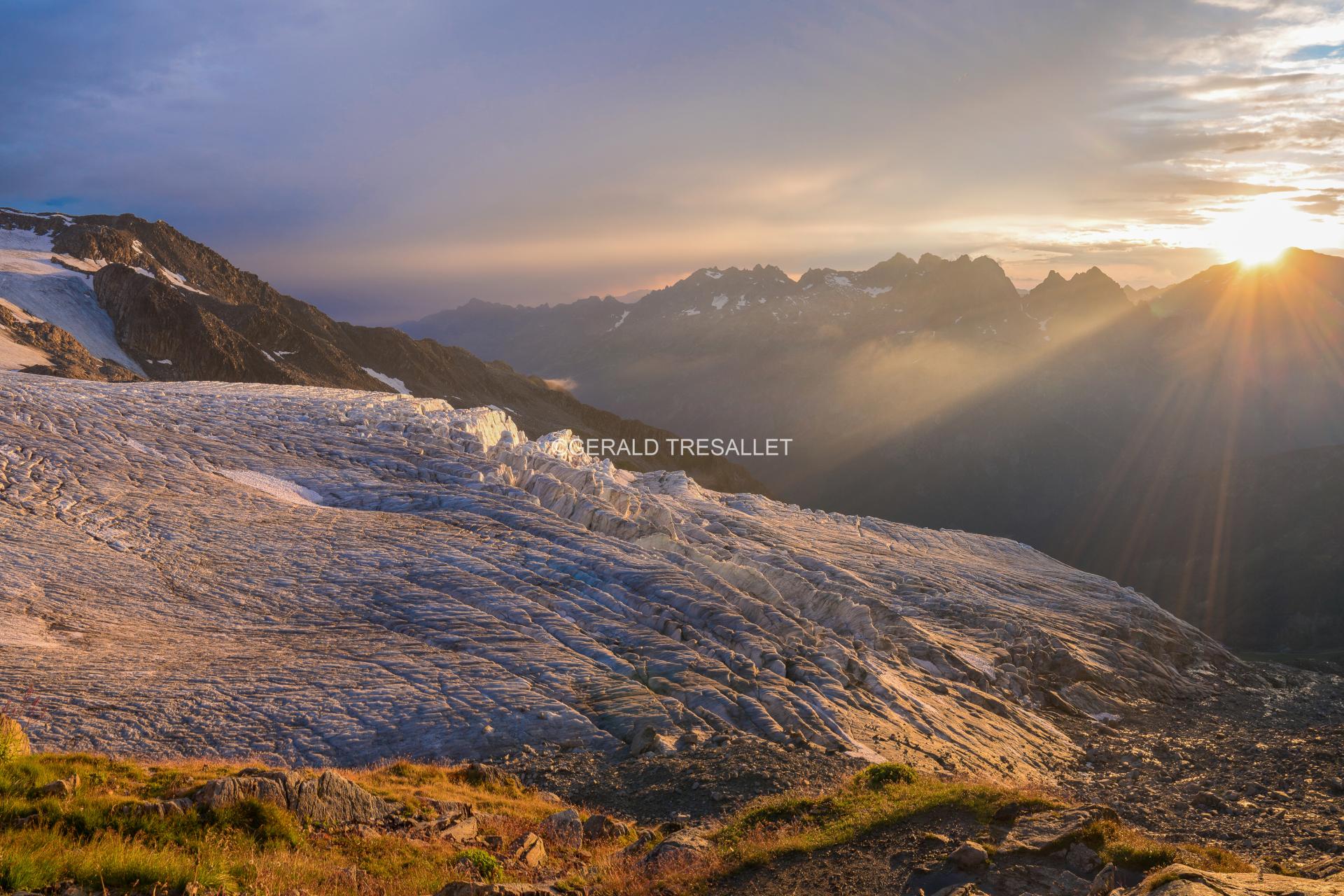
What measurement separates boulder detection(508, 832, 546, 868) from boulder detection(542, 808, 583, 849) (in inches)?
33.6

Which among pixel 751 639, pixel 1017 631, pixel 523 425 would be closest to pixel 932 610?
pixel 1017 631

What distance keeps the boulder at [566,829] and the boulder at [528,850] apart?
854 millimetres

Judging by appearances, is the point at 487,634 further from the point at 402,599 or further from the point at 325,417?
the point at 325,417

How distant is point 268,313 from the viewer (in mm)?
174500

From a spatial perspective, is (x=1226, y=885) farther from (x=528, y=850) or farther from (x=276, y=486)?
(x=276, y=486)

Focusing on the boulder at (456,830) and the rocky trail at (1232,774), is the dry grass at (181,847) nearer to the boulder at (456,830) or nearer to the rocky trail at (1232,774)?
the boulder at (456,830)

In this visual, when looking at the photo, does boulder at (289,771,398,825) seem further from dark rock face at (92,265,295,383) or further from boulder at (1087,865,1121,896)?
dark rock face at (92,265,295,383)

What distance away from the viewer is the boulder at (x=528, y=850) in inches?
631

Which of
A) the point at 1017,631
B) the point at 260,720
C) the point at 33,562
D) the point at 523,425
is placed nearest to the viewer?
the point at 260,720

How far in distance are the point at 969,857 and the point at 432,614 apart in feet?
88.5

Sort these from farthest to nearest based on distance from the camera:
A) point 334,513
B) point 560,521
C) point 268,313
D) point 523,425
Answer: point 523,425 → point 268,313 → point 560,521 → point 334,513

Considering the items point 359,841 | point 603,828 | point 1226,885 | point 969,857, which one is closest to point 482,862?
point 359,841

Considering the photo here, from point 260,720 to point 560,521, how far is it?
82.1ft

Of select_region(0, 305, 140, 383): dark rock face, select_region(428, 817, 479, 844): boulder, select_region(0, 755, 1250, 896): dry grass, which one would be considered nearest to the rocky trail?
select_region(0, 755, 1250, 896): dry grass
